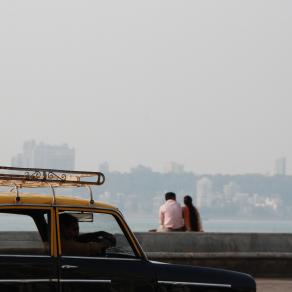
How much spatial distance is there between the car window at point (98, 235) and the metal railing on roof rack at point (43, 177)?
0.76ft

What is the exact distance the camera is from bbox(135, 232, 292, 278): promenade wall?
18.6 meters

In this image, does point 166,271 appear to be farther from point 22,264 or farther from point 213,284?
point 22,264

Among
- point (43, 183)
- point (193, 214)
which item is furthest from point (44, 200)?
point (193, 214)

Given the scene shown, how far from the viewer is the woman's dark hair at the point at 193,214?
66.1 feet

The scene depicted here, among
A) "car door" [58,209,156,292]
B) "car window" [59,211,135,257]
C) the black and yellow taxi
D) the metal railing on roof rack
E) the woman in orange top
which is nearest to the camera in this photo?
the black and yellow taxi

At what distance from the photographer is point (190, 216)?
2039 centimetres

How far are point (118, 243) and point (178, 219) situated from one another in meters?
11.2

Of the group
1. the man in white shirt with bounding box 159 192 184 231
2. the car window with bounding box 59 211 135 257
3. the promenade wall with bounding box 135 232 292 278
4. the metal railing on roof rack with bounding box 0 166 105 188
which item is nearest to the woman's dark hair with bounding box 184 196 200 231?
the man in white shirt with bounding box 159 192 184 231

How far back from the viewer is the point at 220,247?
19219mm

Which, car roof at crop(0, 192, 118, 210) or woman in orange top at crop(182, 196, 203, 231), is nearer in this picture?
car roof at crop(0, 192, 118, 210)

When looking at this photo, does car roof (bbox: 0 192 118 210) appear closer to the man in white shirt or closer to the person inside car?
the person inside car

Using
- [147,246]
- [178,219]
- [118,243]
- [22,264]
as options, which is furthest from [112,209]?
[178,219]

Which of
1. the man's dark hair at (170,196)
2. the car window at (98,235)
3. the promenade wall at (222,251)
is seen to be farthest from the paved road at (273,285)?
the car window at (98,235)

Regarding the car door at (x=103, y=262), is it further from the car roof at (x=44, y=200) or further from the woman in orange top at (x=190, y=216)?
the woman in orange top at (x=190, y=216)
